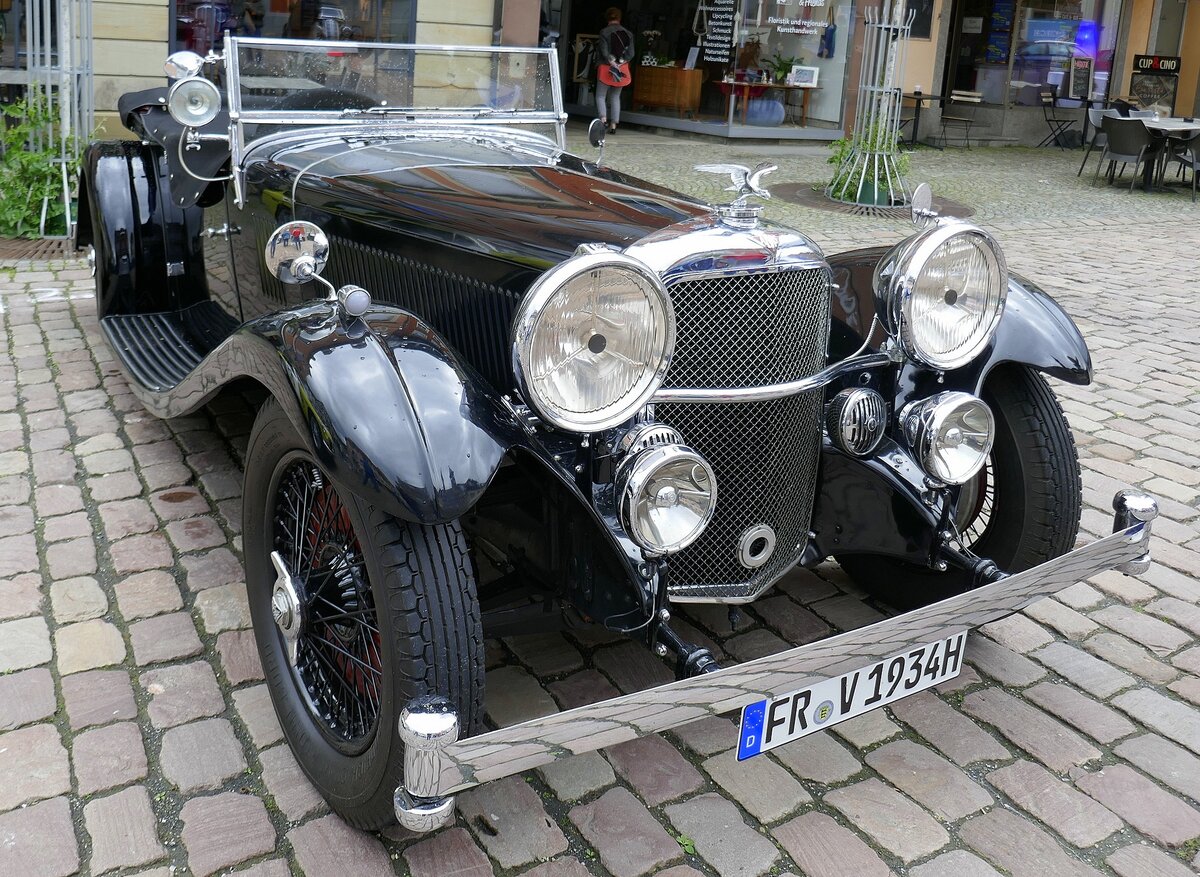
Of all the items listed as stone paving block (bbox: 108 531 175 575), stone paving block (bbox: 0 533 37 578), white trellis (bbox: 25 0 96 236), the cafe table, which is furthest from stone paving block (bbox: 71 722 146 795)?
the cafe table

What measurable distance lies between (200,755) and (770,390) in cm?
143

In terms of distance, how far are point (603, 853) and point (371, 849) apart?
442mm

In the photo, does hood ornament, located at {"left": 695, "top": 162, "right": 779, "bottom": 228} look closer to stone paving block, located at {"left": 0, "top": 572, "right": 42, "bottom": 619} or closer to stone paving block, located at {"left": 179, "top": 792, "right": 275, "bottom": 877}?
stone paving block, located at {"left": 179, "top": 792, "right": 275, "bottom": 877}

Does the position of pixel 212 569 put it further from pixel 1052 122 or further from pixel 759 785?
pixel 1052 122

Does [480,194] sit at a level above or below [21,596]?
above

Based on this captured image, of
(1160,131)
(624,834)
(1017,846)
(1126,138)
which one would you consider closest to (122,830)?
(624,834)

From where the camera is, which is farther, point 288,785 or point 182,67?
point 182,67

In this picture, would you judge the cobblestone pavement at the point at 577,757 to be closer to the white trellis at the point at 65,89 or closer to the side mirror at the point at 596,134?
the side mirror at the point at 596,134

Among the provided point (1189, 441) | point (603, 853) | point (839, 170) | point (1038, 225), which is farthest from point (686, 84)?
point (603, 853)

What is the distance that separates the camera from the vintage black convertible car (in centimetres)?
194

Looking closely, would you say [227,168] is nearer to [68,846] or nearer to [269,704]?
[269,704]

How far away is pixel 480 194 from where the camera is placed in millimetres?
2766

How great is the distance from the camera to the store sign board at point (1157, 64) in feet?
52.5

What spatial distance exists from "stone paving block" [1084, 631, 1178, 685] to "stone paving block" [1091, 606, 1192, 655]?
0.13 ft
